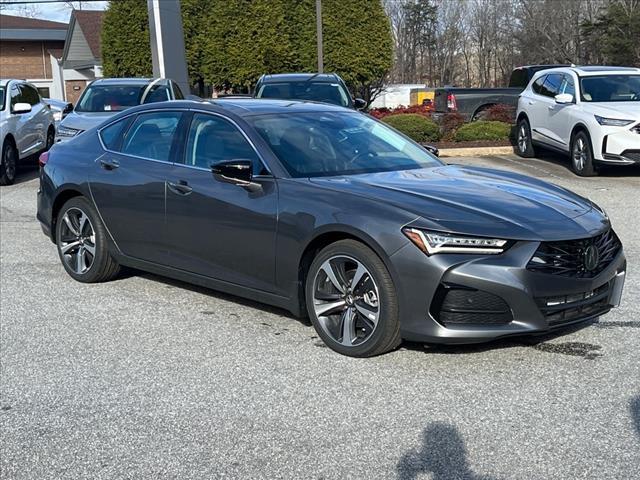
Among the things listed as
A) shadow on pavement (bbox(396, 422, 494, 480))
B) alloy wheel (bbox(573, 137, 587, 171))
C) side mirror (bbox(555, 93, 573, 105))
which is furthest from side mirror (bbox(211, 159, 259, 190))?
side mirror (bbox(555, 93, 573, 105))

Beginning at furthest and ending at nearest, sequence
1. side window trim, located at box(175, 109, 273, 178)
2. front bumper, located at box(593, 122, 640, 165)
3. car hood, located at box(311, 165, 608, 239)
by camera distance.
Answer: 1. front bumper, located at box(593, 122, 640, 165)
2. side window trim, located at box(175, 109, 273, 178)
3. car hood, located at box(311, 165, 608, 239)

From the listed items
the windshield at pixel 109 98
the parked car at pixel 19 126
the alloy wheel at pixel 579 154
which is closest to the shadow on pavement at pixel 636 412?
the alloy wheel at pixel 579 154

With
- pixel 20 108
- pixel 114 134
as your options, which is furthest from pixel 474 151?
pixel 114 134

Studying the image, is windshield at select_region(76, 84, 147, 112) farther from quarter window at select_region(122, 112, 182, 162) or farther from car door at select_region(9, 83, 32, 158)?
quarter window at select_region(122, 112, 182, 162)

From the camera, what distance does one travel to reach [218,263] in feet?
18.5

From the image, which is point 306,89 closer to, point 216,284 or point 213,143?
point 213,143

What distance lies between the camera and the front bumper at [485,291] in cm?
445

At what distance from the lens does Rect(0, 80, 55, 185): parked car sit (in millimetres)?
14047

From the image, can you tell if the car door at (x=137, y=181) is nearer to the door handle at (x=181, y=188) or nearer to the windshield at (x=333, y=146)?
the door handle at (x=181, y=188)

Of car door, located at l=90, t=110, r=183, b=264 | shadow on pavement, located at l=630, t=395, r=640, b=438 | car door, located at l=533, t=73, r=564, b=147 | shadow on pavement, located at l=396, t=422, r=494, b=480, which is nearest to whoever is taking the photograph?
shadow on pavement, located at l=396, t=422, r=494, b=480

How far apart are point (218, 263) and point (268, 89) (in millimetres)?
8996

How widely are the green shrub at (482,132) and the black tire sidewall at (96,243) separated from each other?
438 inches

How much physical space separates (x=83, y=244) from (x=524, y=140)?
35.2ft

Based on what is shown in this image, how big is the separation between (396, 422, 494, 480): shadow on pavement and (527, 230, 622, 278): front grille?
114 centimetres
